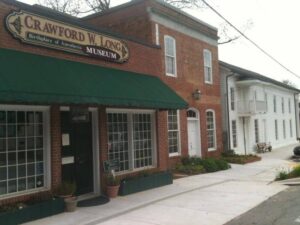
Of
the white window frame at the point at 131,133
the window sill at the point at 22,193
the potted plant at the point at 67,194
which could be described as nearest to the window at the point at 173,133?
the white window frame at the point at 131,133

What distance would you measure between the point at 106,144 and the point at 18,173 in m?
3.28

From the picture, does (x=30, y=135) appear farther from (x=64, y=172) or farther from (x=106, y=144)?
(x=106, y=144)

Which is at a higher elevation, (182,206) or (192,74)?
(192,74)

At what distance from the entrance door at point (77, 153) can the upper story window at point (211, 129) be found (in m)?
10.5

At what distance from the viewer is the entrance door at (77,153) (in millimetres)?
10711

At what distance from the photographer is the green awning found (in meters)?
8.37

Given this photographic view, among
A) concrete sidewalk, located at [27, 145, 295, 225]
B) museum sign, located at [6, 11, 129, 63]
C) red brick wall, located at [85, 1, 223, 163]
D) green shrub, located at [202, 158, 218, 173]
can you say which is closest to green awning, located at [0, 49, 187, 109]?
museum sign, located at [6, 11, 129, 63]

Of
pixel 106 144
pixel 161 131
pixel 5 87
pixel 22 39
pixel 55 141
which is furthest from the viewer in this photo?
pixel 161 131

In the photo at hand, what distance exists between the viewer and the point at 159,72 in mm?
15289

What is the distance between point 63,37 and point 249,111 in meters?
20.2

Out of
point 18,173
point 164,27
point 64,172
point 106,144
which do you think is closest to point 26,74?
point 18,173

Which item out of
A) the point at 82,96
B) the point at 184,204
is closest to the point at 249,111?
the point at 184,204

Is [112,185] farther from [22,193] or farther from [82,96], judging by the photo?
[82,96]

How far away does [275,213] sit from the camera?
912cm
